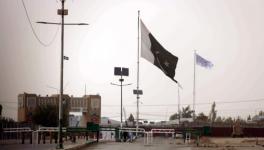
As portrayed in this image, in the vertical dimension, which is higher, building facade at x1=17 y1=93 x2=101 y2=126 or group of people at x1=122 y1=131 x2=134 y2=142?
building facade at x1=17 y1=93 x2=101 y2=126

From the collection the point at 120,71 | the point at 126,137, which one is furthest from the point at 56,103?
the point at 126,137

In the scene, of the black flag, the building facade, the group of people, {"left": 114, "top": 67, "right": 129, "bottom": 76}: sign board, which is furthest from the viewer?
the building facade

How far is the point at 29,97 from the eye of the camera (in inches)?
6284

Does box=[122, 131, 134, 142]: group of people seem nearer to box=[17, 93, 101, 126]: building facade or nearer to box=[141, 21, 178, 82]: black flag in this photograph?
box=[141, 21, 178, 82]: black flag

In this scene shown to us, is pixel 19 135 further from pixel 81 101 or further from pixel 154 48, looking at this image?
pixel 81 101

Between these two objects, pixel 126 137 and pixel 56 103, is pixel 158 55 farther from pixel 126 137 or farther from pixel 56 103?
pixel 56 103

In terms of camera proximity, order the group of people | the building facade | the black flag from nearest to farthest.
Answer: the group of people
the black flag
the building facade

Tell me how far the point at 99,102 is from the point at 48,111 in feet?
167

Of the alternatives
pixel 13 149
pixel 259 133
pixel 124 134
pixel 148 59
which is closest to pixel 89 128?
pixel 124 134

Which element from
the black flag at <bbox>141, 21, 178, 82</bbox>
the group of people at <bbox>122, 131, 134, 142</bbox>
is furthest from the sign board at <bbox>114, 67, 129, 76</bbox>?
the group of people at <bbox>122, 131, 134, 142</bbox>

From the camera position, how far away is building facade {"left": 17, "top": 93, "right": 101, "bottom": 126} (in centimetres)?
15162

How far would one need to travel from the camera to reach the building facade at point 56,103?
5969 inches

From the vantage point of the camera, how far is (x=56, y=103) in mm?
146750

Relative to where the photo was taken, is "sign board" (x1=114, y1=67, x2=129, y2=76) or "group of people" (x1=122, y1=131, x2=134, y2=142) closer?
"group of people" (x1=122, y1=131, x2=134, y2=142)
